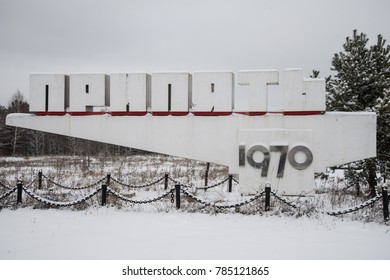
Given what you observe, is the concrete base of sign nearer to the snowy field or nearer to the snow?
the snowy field

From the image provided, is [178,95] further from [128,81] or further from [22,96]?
[22,96]

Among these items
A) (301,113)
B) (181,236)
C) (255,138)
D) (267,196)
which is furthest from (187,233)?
(301,113)

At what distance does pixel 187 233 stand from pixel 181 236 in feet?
0.74

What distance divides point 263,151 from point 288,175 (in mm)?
962

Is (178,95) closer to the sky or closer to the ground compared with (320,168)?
closer to the sky

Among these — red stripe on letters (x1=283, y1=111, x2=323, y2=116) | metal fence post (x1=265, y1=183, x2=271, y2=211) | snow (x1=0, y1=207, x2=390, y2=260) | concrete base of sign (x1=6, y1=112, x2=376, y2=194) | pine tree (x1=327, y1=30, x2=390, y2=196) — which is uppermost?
pine tree (x1=327, y1=30, x2=390, y2=196)

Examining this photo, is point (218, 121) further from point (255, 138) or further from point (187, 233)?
point (187, 233)

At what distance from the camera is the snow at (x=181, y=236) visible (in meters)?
5.34

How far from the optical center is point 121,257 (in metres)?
5.22

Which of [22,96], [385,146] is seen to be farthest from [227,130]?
[22,96]

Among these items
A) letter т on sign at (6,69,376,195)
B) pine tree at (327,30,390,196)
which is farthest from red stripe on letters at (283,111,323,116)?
pine tree at (327,30,390,196)

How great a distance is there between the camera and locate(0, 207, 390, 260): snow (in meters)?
5.34

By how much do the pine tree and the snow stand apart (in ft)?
11.5

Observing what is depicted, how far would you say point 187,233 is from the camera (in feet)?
21.0
